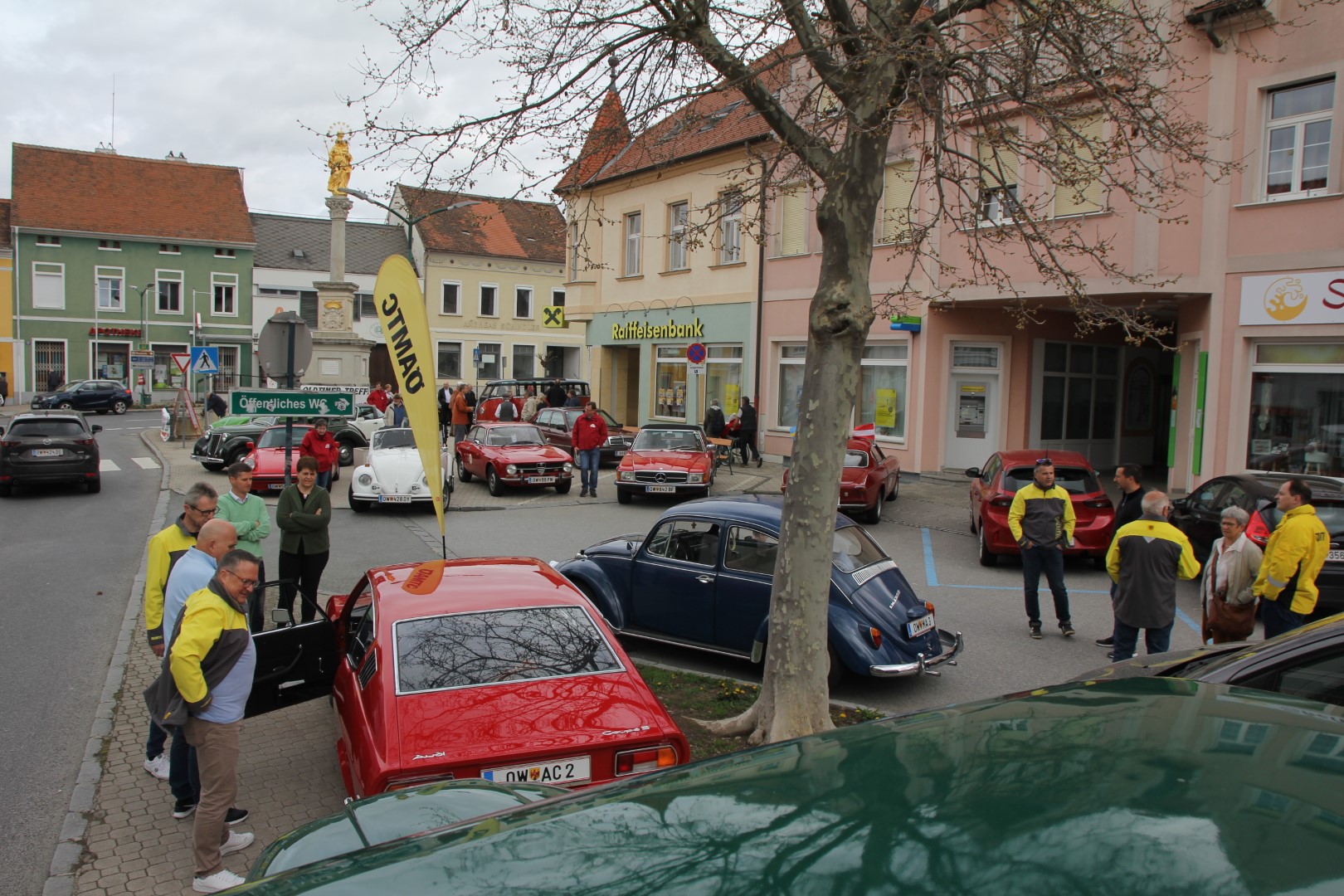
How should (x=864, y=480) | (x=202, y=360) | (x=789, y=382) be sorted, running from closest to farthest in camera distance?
(x=864, y=480) → (x=789, y=382) → (x=202, y=360)

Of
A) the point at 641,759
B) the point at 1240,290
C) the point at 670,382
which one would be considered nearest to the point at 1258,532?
the point at 641,759

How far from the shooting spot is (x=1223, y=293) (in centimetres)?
1598

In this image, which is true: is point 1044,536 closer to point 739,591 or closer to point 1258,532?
point 1258,532

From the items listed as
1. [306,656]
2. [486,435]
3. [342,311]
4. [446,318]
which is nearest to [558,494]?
[486,435]

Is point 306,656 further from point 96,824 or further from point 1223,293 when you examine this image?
point 1223,293

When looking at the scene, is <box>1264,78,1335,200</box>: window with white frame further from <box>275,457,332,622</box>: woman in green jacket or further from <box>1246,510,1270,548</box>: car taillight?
<box>275,457,332,622</box>: woman in green jacket

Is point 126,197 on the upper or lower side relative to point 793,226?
upper

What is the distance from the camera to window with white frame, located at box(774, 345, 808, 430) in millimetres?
25141

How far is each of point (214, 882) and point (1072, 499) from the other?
11120 mm

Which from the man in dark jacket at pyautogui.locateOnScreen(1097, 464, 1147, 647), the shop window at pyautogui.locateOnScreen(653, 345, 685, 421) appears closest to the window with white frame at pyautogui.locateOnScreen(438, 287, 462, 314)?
the shop window at pyautogui.locateOnScreen(653, 345, 685, 421)

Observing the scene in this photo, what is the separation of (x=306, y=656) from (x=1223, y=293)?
15559mm

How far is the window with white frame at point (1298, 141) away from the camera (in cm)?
1484

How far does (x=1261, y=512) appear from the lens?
31.2 feet

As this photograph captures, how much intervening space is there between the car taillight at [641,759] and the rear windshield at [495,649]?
0.63 metres
